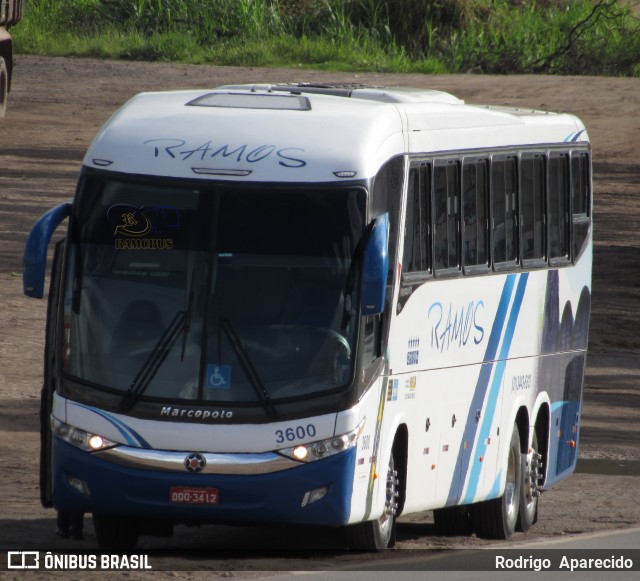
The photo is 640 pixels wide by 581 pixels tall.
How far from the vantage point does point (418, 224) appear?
1179 centimetres

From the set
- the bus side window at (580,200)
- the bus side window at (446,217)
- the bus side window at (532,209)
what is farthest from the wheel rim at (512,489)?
the bus side window at (446,217)

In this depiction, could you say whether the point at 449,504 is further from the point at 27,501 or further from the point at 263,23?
the point at 263,23

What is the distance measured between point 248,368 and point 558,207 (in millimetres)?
4969

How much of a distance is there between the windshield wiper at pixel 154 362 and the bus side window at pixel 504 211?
3430mm

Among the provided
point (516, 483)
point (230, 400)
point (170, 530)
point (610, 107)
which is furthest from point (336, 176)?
point (610, 107)

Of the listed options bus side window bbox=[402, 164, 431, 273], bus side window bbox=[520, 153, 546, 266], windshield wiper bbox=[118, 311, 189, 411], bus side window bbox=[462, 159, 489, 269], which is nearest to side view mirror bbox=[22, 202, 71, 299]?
windshield wiper bbox=[118, 311, 189, 411]

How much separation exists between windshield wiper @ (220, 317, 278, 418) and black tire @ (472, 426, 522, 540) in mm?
3698

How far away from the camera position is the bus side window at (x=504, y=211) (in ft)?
43.0

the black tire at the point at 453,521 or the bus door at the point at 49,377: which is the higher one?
the bus door at the point at 49,377

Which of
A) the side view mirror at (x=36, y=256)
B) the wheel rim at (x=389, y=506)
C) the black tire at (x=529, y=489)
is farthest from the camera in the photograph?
the black tire at (x=529, y=489)

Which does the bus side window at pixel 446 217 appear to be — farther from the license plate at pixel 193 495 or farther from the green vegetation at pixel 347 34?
the green vegetation at pixel 347 34

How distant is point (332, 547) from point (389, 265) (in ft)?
7.23

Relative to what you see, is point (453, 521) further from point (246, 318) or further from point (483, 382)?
point (246, 318)

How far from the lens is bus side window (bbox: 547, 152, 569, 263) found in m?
14.3
